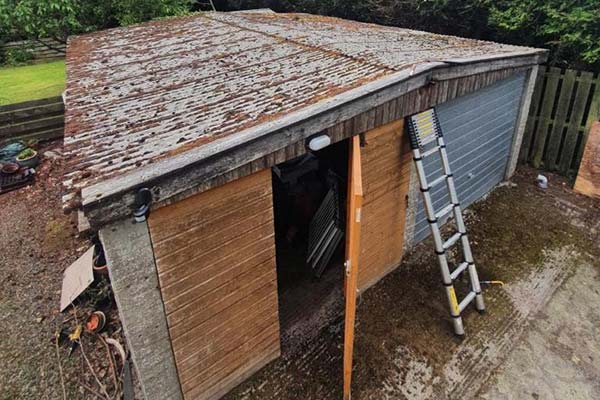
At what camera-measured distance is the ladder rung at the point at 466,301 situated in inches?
185

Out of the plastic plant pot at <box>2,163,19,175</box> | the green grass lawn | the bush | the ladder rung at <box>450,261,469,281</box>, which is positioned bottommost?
the plastic plant pot at <box>2,163,19,175</box>

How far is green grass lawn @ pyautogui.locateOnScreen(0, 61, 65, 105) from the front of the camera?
10.5 m

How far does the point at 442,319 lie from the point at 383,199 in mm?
1664

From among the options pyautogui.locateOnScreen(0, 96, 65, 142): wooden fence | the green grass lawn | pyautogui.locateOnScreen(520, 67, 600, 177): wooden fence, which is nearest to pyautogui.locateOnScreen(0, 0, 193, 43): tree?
the green grass lawn

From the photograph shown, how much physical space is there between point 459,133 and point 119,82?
4834mm

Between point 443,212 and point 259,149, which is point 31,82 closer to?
point 259,149

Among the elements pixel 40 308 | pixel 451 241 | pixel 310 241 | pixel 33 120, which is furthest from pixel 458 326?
pixel 33 120

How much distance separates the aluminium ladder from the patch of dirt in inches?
148

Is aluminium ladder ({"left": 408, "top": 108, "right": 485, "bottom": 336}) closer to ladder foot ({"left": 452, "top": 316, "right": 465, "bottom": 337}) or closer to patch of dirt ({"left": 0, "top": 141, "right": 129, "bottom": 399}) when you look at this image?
ladder foot ({"left": 452, "top": 316, "right": 465, "bottom": 337})

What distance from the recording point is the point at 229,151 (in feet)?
9.61

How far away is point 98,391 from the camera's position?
4.15 m

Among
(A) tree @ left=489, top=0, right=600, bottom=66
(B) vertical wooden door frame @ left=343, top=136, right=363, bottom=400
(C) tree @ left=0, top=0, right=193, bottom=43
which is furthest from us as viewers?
(C) tree @ left=0, top=0, right=193, bottom=43

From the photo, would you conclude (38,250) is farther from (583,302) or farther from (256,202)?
(583,302)

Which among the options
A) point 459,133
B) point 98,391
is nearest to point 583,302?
point 459,133
